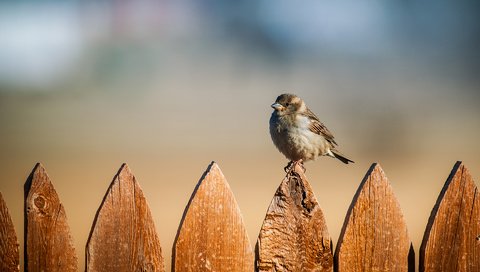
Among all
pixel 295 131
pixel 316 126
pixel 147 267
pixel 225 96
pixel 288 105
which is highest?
pixel 225 96

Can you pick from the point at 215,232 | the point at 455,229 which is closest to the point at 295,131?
the point at 455,229

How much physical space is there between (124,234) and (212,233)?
1.08 feet

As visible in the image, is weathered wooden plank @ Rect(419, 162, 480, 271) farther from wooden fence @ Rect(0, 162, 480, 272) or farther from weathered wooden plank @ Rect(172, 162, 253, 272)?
weathered wooden plank @ Rect(172, 162, 253, 272)

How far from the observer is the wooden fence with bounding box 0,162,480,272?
2549 millimetres

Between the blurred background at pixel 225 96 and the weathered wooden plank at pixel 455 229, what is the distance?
3.64 metres

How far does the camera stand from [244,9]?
21.2 meters

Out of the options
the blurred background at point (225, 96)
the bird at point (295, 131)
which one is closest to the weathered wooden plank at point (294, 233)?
the bird at point (295, 131)

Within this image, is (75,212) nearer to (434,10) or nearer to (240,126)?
(240,126)

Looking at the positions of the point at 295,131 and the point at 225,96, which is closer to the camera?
the point at 295,131

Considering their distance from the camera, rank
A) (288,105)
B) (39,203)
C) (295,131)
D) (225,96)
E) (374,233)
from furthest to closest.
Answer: (225,96)
(288,105)
(295,131)
(374,233)
(39,203)

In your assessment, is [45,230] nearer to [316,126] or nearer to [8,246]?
[8,246]

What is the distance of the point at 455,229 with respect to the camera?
271cm

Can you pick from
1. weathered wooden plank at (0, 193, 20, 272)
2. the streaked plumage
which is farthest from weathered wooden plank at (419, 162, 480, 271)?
the streaked plumage

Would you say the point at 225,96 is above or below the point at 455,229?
above
